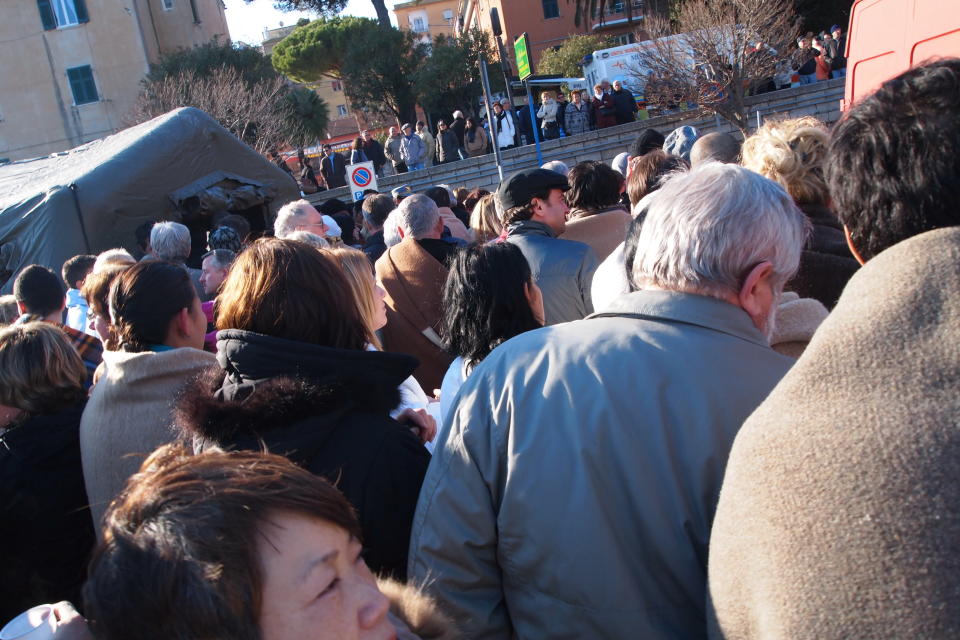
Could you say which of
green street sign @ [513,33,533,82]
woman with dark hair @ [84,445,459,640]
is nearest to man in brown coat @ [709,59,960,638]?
woman with dark hair @ [84,445,459,640]

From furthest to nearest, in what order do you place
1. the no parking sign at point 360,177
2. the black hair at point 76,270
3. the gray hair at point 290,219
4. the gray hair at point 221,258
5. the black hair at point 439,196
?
the no parking sign at point 360,177
the black hair at point 439,196
the black hair at point 76,270
the gray hair at point 290,219
the gray hair at point 221,258

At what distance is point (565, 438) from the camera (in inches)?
67.4

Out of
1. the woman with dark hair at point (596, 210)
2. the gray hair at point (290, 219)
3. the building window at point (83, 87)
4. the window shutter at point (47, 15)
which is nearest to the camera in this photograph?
the woman with dark hair at point (596, 210)

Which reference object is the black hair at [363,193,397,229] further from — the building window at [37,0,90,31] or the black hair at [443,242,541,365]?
the building window at [37,0,90,31]

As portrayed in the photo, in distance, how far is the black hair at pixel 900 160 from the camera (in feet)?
4.37

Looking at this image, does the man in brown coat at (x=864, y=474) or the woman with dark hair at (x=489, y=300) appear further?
the woman with dark hair at (x=489, y=300)

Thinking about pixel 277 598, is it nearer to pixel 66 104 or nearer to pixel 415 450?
pixel 415 450

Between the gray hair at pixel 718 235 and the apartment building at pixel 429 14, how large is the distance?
72.3 meters

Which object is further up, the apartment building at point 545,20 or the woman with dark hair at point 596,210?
the apartment building at point 545,20

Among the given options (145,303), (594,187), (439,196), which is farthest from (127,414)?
(439,196)

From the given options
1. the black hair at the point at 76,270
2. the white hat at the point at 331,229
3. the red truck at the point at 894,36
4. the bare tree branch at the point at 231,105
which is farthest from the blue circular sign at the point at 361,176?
the bare tree branch at the point at 231,105

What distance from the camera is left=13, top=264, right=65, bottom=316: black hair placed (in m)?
5.10

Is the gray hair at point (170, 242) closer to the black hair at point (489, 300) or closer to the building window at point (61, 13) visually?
the black hair at point (489, 300)

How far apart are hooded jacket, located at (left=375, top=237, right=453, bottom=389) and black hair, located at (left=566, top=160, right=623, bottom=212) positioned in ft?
3.77
